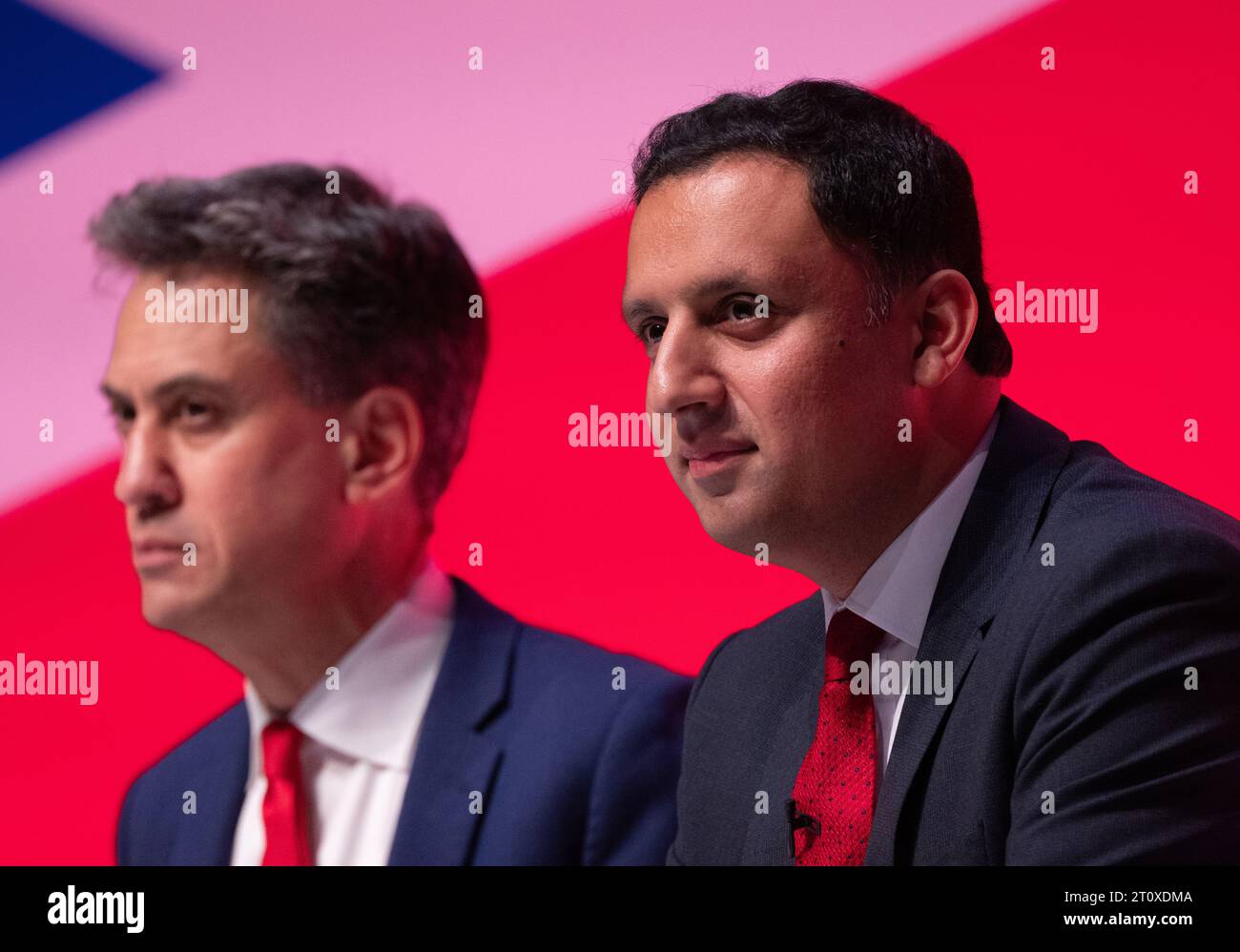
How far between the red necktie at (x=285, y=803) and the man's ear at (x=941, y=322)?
1.54m

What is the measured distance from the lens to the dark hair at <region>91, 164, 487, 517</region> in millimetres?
2844

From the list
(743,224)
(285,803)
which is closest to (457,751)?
(285,803)

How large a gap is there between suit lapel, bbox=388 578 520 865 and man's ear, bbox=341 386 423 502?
33cm

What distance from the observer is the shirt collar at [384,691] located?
9.45ft

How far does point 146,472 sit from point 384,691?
0.69 metres

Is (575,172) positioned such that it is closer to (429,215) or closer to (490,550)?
(429,215)

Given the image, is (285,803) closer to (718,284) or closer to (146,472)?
(146,472)

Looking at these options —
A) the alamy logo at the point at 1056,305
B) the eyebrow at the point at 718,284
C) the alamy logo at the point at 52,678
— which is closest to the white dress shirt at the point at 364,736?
the alamy logo at the point at 52,678

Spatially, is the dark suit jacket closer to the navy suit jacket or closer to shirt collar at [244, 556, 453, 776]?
the navy suit jacket

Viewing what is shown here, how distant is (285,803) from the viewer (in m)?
2.87

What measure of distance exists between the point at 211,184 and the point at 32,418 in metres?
0.71

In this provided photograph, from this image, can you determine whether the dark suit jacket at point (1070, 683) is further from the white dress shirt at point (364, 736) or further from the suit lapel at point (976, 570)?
the white dress shirt at point (364, 736)

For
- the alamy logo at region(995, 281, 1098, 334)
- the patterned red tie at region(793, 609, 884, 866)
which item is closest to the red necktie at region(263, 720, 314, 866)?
the patterned red tie at region(793, 609, 884, 866)
